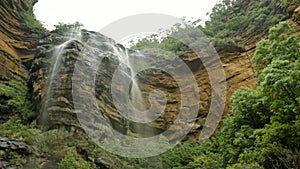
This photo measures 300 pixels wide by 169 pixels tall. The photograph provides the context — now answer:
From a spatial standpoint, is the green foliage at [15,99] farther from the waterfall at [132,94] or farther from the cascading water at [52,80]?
the waterfall at [132,94]

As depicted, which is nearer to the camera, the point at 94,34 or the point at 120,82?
the point at 120,82

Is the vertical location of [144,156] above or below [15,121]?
below

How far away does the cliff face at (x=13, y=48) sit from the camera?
16.2 metres

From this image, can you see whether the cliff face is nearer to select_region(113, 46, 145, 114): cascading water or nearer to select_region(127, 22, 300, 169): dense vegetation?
select_region(113, 46, 145, 114): cascading water

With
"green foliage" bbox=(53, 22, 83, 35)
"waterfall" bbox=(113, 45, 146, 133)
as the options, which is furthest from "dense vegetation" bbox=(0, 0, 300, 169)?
"green foliage" bbox=(53, 22, 83, 35)

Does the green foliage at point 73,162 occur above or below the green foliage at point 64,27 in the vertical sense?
below

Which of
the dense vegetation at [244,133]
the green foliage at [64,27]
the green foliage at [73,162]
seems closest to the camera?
the dense vegetation at [244,133]

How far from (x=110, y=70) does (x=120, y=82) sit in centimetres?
91

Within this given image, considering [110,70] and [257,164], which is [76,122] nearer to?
[110,70]

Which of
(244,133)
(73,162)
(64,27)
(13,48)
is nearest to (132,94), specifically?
(64,27)

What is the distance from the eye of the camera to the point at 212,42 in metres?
22.7

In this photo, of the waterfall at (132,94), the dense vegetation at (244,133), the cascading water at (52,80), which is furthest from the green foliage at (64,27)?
the dense vegetation at (244,133)

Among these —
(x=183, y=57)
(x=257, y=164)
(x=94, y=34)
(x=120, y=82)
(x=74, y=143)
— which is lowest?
(x=257, y=164)

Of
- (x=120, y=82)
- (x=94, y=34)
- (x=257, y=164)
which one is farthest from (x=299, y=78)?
(x=94, y=34)
